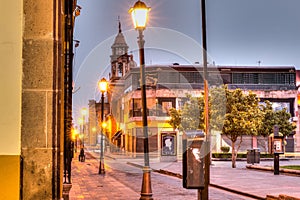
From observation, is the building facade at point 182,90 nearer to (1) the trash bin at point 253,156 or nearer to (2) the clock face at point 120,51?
(1) the trash bin at point 253,156

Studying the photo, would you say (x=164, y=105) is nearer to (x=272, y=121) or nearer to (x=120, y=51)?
(x=272, y=121)

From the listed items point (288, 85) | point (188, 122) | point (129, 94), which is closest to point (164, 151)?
point (188, 122)

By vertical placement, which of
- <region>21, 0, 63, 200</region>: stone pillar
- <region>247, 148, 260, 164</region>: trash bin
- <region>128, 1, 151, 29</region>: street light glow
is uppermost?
<region>128, 1, 151, 29</region>: street light glow

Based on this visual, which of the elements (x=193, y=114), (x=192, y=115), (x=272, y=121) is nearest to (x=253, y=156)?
(x=193, y=114)

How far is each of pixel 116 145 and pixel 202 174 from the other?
75847 mm

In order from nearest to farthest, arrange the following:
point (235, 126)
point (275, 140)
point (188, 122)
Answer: point (275, 140)
point (235, 126)
point (188, 122)

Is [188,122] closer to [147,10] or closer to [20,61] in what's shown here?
[147,10]

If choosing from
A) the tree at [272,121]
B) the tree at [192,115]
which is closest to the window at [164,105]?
the tree at [192,115]

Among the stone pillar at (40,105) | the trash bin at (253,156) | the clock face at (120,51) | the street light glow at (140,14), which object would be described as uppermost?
the clock face at (120,51)

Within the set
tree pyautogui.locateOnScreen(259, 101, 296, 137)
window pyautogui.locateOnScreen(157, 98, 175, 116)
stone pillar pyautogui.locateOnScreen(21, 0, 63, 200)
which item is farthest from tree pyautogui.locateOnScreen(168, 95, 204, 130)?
stone pillar pyautogui.locateOnScreen(21, 0, 63, 200)

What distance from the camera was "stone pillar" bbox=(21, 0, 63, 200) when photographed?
5.25m

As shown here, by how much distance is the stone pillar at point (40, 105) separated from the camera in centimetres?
525

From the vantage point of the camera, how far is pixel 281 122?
1970 inches

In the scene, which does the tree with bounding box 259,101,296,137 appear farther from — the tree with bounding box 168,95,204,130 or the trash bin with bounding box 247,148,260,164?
the trash bin with bounding box 247,148,260,164
